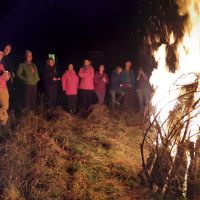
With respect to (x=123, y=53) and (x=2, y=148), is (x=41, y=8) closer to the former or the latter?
(x=123, y=53)

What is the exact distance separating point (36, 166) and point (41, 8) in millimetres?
14264

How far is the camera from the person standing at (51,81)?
33.5 feet

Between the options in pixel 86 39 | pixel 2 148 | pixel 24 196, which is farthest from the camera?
pixel 86 39

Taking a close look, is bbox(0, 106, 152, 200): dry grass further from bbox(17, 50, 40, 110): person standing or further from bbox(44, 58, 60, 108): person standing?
bbox(44, 58, 60, 108): person standing

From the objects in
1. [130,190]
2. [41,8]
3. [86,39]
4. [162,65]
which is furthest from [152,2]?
[130,190]

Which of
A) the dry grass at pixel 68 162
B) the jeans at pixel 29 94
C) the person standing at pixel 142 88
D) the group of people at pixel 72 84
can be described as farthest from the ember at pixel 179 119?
the person standing at pixel 142 88

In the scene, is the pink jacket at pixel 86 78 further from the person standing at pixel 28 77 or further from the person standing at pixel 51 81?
the person standing at pixel 28 77

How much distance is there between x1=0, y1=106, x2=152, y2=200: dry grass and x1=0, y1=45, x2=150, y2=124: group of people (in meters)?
1.39

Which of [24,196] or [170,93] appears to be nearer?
[24,196]

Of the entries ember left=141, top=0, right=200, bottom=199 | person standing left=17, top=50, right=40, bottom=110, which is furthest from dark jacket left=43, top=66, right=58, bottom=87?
ember left=141, top=0, right=200, bottom=199

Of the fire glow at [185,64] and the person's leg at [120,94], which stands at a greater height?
the fire glow at [185,64]

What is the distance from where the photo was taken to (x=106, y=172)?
18.3 feet

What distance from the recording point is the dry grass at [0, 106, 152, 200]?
194 inches

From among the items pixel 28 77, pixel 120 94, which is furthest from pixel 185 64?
pixel 120 94
